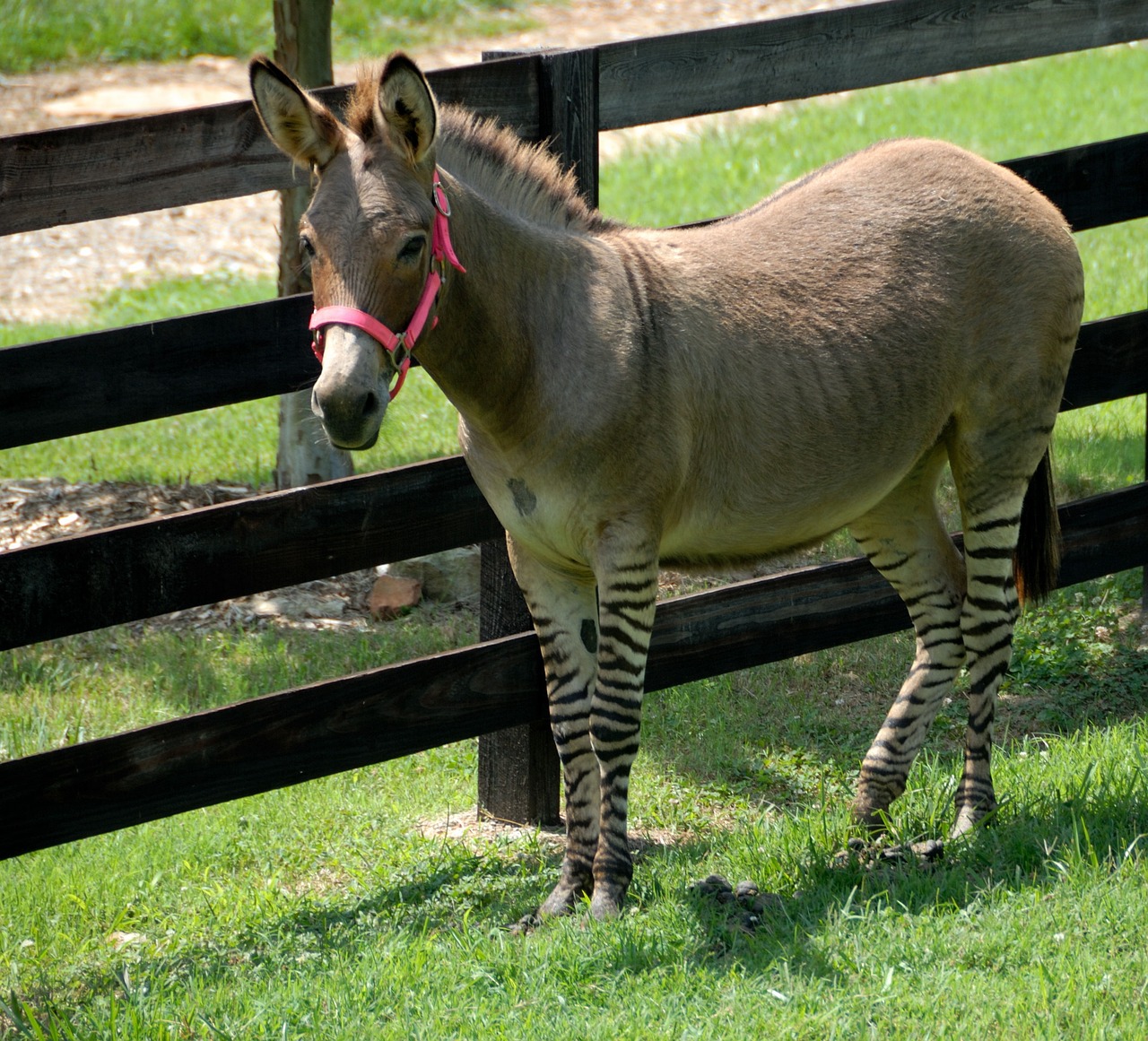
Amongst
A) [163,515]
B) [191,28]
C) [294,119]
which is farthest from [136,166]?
[191,28]

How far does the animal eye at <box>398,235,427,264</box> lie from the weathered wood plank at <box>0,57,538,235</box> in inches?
39.5

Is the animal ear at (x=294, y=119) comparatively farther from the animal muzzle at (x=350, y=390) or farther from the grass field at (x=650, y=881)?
the grass field at (x=650, y=881)

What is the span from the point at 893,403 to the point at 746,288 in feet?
2.16

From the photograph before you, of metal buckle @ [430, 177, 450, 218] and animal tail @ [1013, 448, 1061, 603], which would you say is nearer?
metal buckle @ [430, 177, 450, 218]

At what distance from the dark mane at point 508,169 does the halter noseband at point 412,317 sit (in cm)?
28

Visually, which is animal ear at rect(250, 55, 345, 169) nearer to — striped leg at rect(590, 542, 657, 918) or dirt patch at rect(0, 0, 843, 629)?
striped leg at rect(590, 542, 657, 918)

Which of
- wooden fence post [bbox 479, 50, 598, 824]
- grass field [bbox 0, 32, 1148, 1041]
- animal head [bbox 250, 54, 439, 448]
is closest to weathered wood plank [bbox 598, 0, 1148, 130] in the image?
wooden fence post [bbox 479, 50, 598, 824]

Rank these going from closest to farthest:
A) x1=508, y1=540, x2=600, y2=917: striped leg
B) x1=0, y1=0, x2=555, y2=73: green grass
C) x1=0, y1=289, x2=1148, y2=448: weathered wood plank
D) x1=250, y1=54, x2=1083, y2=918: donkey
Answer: x1=250, y1=54, x2=1083, y2=918: donkey, x1=0, y1=289, x2=1148, y2=448: weathered wood plank, x1=508, y1=540, x2=600, y2=917: striped leg, x1=0, y1=0, x2=555, y2=73: green grass

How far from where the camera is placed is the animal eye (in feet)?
11.6

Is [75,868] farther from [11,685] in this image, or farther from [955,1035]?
[955,1035]

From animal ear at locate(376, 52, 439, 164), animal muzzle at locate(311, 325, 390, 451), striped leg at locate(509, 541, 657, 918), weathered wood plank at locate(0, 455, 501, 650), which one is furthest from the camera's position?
striped leg at locate(509, 541, 657, 918)

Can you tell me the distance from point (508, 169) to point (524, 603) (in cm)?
162

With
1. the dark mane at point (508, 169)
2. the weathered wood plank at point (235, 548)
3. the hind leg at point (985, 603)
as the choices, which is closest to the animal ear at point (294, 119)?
the dark mane at point (508, 169)

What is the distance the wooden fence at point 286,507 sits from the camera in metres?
4.11
